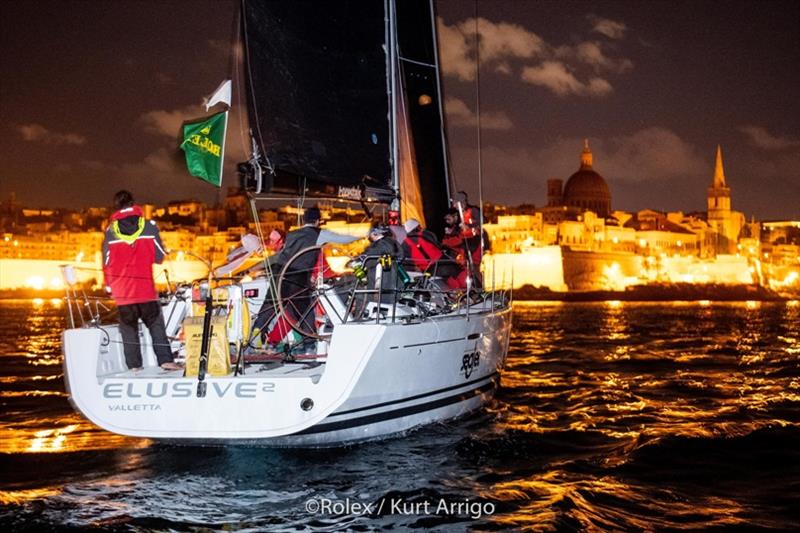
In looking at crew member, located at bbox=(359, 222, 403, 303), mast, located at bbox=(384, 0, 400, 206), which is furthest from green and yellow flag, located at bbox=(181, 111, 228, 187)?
mast, located at bbox=(384, 0, 400, 206)

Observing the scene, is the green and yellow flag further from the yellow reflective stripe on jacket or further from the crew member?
the crew member

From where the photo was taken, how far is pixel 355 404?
20.3 ft

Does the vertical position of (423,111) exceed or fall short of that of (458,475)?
it exceeds it

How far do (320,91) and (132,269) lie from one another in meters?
2.80

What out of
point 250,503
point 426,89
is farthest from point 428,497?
point 426,89

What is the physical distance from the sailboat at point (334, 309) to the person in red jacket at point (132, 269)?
0.43 ft

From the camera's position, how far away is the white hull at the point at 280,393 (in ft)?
19.2

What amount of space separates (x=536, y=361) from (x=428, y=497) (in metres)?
9.77

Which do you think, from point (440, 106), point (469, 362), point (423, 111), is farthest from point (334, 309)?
point (440, 106)

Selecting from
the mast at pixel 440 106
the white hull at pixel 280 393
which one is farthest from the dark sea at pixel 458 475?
the mast at pixel 440 106

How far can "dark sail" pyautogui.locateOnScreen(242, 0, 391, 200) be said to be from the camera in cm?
788

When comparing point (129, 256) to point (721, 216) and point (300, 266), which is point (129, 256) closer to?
point (300, 266)

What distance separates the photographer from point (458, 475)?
614 centimetres

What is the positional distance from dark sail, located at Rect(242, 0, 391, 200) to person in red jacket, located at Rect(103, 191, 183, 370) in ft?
4.36
